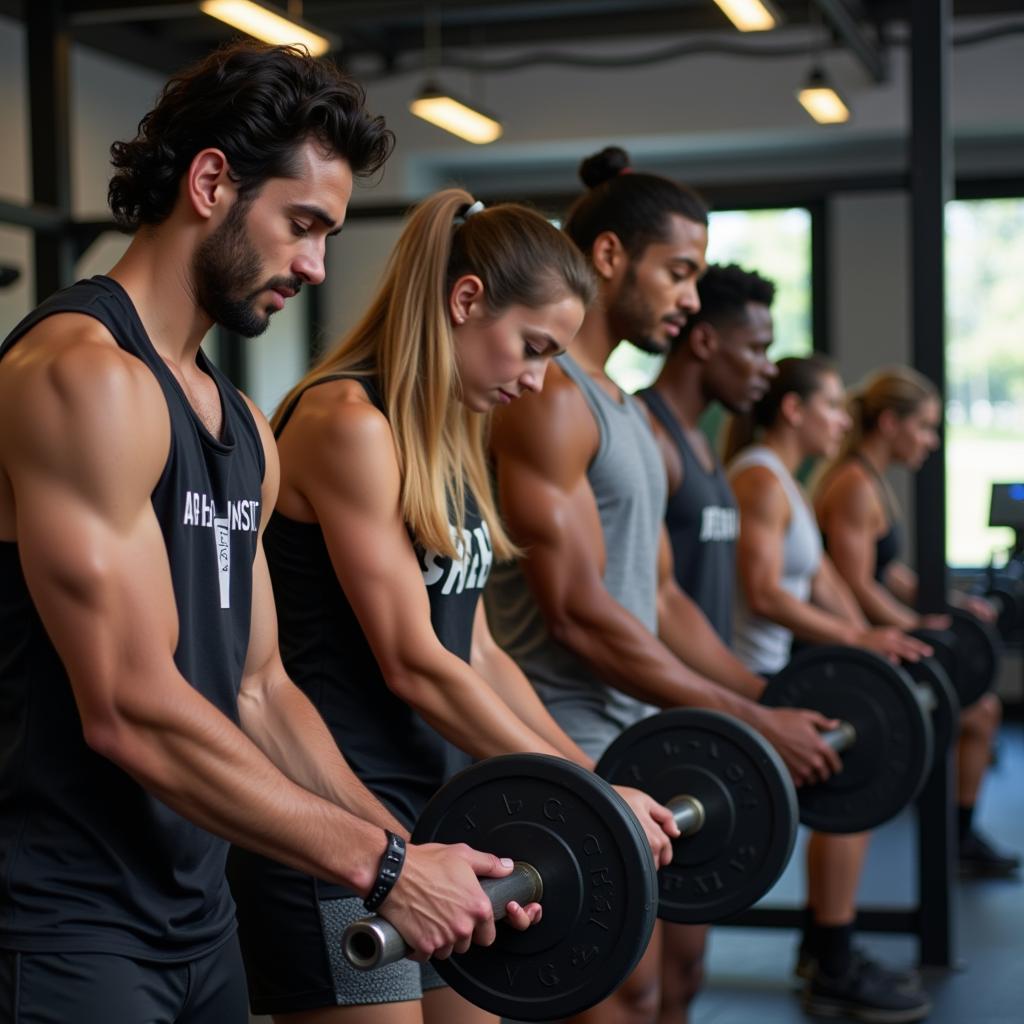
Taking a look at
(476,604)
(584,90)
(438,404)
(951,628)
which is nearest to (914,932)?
(951,628)

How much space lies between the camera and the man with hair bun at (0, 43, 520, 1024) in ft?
4.20

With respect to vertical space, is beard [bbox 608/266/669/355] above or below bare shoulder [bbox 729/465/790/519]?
above

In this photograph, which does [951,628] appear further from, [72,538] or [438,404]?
[72,538]

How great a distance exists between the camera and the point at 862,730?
2.66m

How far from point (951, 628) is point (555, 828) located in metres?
2.71

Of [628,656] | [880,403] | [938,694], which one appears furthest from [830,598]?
[628,656]

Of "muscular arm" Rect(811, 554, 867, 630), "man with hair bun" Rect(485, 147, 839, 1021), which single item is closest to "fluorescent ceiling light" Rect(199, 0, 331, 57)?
"muscular arm" Rect(811, 554, 867, 630)

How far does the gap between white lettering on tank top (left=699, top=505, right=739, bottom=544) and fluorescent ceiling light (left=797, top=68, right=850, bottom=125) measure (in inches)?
146

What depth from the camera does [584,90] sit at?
7742mm

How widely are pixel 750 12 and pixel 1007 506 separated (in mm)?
1644

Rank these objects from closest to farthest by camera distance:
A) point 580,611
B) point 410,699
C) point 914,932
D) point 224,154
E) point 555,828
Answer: point 224,154 < point 555,828 < point 410,699 < point 580,611 < point 914,932

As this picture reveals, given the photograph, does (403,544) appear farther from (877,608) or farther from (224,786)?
(877,608)

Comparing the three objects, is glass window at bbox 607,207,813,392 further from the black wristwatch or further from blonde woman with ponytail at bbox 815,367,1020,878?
the black wristwatch

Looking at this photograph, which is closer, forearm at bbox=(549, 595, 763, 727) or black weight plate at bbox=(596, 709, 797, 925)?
black weight plate at bbox=(596, 709, 797, 925)
